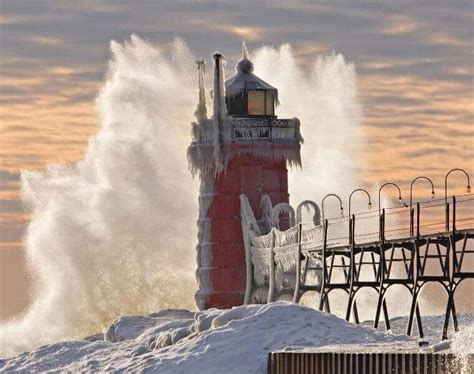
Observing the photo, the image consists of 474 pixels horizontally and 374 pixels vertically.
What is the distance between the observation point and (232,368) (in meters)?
45.1

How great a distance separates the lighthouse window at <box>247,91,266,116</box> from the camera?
69875 millimetres

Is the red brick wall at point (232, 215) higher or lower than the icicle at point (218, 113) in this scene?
lower

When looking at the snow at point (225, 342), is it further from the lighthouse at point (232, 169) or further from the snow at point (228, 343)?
the lighthouse at point (232, 169)

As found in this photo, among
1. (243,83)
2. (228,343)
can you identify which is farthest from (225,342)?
(243,83)

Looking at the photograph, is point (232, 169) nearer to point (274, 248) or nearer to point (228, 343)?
point (274, 248)

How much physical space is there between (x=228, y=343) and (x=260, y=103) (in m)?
24.4

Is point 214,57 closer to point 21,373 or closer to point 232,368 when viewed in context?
point 21,373

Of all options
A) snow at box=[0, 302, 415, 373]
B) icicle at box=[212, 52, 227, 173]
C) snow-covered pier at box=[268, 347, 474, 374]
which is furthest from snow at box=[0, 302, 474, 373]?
icicle at box=[212, 52, 227, 173]

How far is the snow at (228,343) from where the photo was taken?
45.6 metres

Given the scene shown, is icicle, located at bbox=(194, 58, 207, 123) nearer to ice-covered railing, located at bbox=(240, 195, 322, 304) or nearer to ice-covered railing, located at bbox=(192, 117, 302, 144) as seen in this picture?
ice-covered railing, located at bbox=(192, 117, 302, 144)

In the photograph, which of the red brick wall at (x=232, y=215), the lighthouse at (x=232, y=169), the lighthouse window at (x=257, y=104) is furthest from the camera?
the lighthouse window at (x=257, y=104)

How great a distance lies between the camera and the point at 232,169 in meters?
69.3

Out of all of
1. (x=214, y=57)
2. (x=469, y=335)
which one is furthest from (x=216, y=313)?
(x=214, y=57)

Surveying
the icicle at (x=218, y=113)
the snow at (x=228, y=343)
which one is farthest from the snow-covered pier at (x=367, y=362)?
the icicle at (x=218, y=113)
